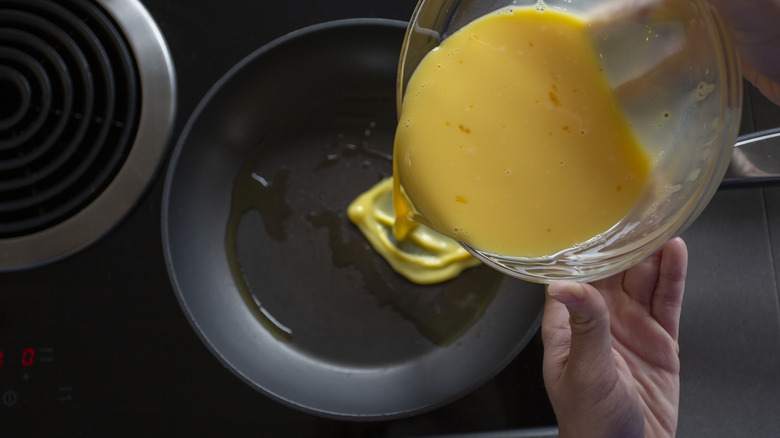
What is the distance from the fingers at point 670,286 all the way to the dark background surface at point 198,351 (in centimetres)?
14

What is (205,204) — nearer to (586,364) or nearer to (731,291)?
(586,364)

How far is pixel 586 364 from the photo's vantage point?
2.39 ft

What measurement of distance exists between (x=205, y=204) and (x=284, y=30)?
38 cm

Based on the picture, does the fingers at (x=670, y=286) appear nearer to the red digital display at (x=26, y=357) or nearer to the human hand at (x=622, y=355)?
the human hand at (x=622, y=355)

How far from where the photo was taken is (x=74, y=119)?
103 centimetres

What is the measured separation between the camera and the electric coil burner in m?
1.01

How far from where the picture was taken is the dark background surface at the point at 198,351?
3.24 ft

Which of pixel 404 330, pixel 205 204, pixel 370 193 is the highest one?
pixel 205 204

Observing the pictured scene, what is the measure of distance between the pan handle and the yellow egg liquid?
21 cm

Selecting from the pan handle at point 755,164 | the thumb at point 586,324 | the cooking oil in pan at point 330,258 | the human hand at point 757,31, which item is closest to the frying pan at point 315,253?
the cooking oil in pan at point 330,258

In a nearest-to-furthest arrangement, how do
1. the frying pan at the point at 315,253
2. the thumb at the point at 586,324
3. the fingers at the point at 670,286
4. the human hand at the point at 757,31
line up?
the thumb at the point at 586,324, the human hand at the point at 757,31, the fingers at the point at 670,286, the frying pan at the point at 315,253

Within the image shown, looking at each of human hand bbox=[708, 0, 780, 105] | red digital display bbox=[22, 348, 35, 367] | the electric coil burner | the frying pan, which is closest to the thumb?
the frying pan

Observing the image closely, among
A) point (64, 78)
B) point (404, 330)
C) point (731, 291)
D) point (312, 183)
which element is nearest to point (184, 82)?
point (64, 78)

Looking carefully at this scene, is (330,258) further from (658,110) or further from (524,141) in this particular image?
(658,110)
